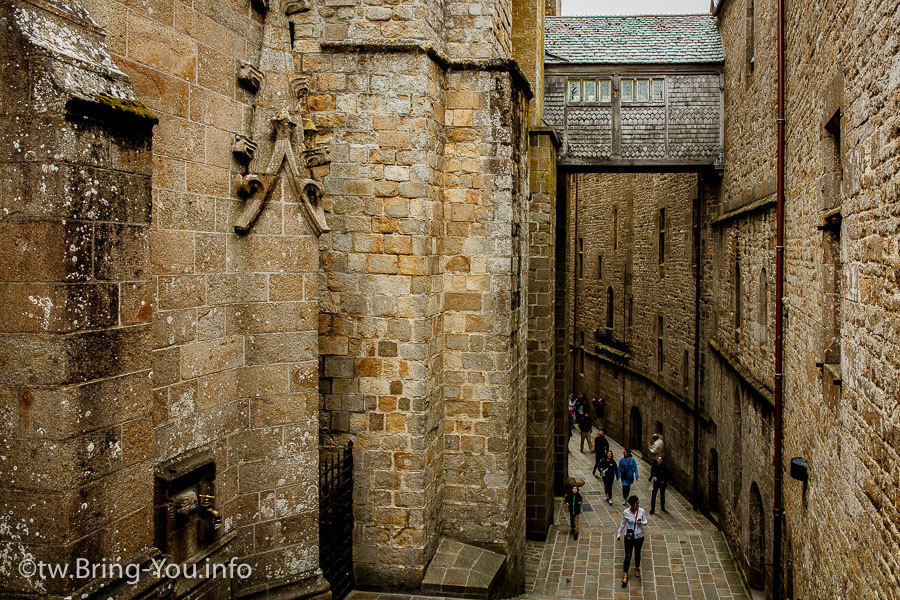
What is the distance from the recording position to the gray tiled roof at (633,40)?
15688mm

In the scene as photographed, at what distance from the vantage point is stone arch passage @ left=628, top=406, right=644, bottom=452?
22594 millimetres

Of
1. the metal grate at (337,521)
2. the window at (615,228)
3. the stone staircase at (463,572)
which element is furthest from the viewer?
the window at (615,228)

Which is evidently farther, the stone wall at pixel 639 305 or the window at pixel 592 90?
the stone wall at pixel 639 305

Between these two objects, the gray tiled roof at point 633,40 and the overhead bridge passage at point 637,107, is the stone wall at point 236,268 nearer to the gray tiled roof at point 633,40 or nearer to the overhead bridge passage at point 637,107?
the overhead bridge passage at point 637,107

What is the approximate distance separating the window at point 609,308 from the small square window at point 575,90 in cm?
1112

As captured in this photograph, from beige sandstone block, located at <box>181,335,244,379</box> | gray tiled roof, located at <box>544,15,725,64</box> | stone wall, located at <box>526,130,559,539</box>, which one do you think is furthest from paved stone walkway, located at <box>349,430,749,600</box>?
gray tiled roof, located at <box>544,15,725,64</box>

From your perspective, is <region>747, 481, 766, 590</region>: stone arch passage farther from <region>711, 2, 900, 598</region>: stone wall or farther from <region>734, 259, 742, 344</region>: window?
<region>734, 259, 742, 344</region>: window

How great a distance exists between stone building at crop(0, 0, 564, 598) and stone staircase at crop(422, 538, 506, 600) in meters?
0.12

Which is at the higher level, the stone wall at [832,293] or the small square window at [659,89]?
the small square window at [659,89]

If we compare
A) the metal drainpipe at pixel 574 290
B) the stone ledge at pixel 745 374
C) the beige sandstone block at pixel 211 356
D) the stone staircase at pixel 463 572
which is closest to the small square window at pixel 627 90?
the stone ledge at pixel 745 374

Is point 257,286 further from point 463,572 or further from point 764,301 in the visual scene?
point 764,301

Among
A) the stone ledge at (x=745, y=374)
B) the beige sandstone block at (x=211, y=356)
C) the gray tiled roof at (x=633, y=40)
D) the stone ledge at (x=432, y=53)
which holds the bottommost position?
the stone ledge at (x=745, y=374)

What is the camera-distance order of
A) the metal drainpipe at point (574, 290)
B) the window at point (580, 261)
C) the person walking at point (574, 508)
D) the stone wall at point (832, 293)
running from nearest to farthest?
the stone wall at point (832, 293) → the person walking at point (574, 508) → the window at point (580, 261) → the metal drainpipe at point (574, 290)

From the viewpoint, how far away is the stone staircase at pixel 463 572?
289 inches
